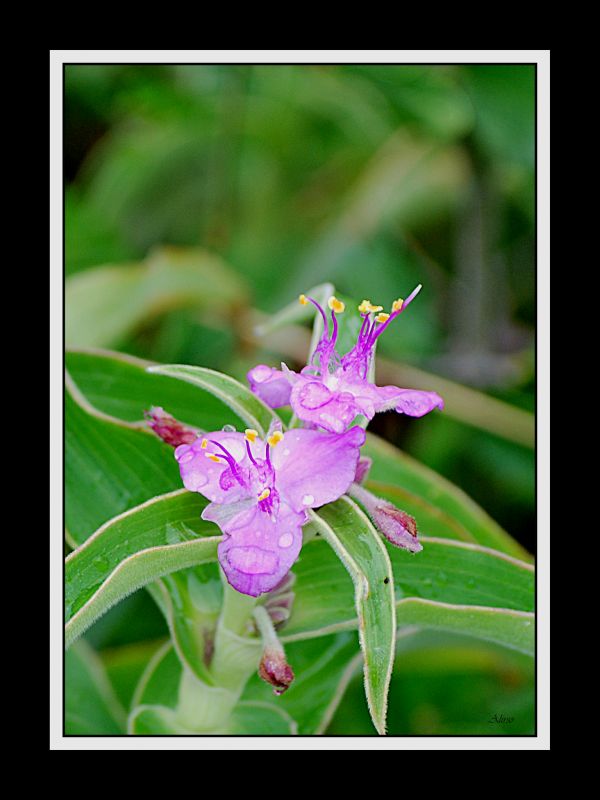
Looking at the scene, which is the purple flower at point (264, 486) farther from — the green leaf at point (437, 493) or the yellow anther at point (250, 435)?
the green leaf at point (437, 493)

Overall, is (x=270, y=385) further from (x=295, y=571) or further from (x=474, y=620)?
(x=474, y=620)

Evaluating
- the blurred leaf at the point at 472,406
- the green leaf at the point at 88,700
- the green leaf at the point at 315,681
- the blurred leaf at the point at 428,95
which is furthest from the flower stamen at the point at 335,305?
the blurred leaf at the point at 428,95

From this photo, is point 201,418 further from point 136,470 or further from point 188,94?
point 188,94

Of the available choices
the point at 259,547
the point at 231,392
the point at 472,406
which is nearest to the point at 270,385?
the point at 231,392

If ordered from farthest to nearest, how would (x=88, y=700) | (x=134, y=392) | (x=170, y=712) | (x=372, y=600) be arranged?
(x=88, y=700) → (x=134, y=392) → (x=170, y=712) → (x=372, y=600)

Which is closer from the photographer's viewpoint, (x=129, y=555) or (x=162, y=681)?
(x=129, y=555)

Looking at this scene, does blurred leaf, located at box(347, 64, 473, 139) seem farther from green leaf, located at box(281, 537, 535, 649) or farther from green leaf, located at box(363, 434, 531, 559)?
green leaf, located at box(281, 537, 535, 649)
